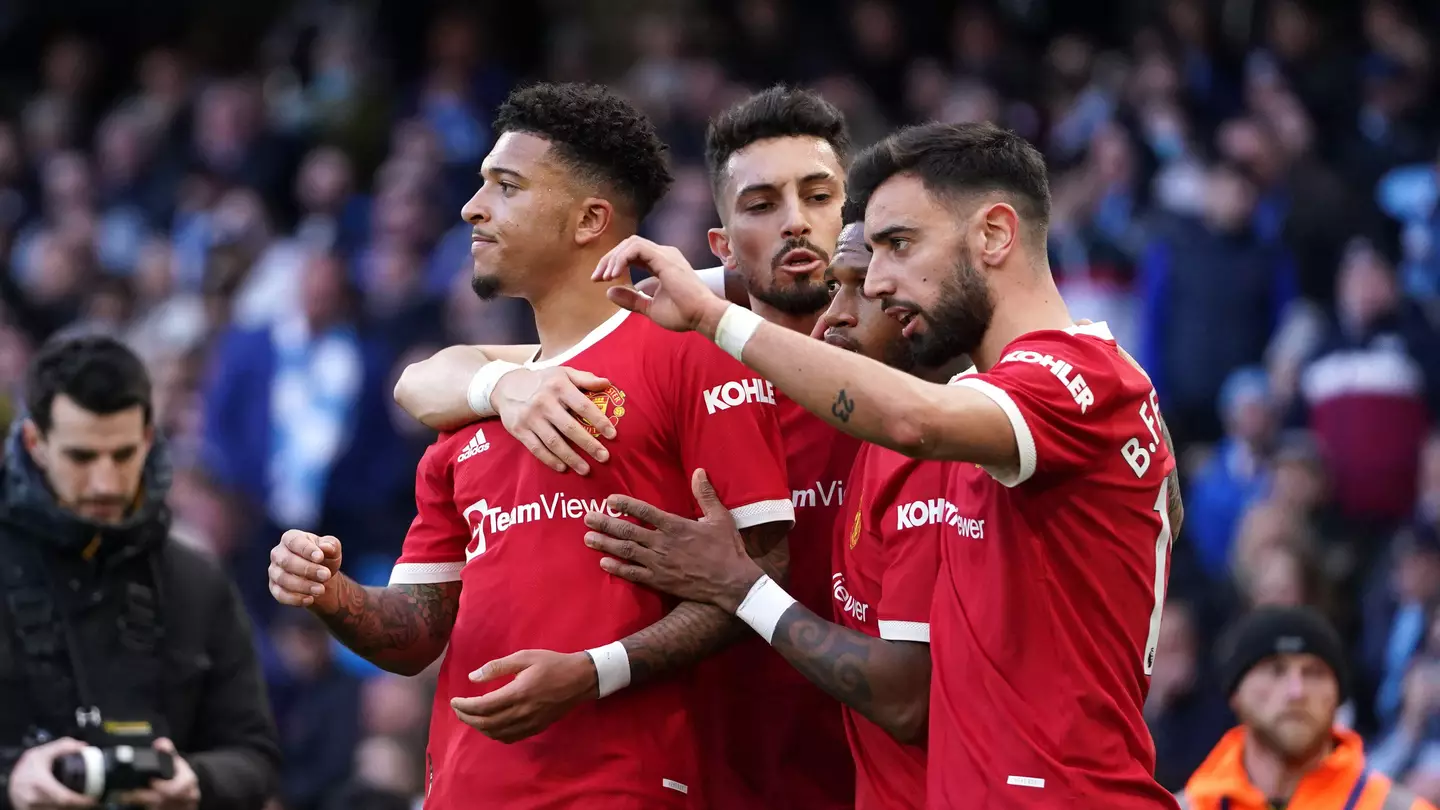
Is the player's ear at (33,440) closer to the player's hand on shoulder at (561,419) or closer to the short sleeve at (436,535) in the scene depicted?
the short sleeve at (436,535)

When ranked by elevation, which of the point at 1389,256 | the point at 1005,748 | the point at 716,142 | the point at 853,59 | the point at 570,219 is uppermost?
the point at 853,59

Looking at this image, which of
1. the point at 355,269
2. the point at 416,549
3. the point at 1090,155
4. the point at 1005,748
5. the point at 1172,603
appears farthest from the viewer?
the point at 355,269

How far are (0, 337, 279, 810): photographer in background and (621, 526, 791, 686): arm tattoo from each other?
5.92 feet

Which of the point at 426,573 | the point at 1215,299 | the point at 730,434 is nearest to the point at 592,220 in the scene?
the point at 730,434

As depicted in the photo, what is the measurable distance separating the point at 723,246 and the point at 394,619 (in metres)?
1.67

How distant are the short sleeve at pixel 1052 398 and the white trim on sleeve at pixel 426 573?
187cm

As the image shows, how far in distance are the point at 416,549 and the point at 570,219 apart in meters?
1.10

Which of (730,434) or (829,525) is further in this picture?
(829,525)

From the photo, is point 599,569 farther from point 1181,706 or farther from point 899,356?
point 1181,706

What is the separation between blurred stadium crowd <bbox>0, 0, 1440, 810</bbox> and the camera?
10.6m

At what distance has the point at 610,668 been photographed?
539 cm

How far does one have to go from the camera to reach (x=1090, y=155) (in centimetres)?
1326

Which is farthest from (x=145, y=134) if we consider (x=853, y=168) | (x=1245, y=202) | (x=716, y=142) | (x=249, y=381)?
(x=853, y=168)

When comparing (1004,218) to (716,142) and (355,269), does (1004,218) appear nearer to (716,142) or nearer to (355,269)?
(716,142)
